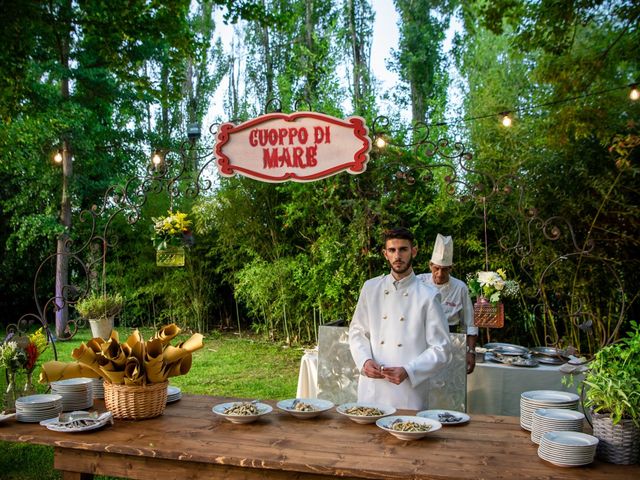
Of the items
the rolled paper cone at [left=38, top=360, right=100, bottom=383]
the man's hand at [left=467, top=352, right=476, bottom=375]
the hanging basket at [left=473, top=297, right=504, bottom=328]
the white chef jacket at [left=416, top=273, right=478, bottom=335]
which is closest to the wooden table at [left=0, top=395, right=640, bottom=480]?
the rolled paper cone at [left=38, top=360, right=100, bottom=383]

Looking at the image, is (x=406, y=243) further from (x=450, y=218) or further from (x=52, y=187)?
(x=52, y=187)

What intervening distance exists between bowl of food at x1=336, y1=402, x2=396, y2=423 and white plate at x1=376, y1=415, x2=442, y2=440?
0.22ft

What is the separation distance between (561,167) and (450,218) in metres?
1.40

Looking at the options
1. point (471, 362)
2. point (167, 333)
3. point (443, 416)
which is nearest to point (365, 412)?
point (443, 416)

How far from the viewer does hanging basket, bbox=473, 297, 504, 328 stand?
14.1 ft

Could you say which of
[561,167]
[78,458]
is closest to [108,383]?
[78,458]

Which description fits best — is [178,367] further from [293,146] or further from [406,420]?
[293,146]

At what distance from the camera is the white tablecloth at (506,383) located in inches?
160

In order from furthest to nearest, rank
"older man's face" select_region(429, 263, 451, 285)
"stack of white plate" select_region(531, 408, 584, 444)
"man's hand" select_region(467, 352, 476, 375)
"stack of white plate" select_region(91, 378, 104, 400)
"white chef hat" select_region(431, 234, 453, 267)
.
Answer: "older man's face" select_region(429, 263, 451, 285) → "white chef hat" select_region(431, 234, 453, 267) → "man's hand" select_region(467, 352, 476, 375) → "stack of white plate" select_region(91, 378, 104, 400) → "stack of white plate" select_region(531, 408, 584, 444)

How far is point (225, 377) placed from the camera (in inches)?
274

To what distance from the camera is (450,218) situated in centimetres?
677

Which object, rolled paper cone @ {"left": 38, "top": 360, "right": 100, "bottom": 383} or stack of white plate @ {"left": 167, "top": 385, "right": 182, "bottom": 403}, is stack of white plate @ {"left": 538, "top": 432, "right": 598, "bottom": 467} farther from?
rolled paper cone @ {"left": 38, "top": 360, "right": 100, "bottom": 383}

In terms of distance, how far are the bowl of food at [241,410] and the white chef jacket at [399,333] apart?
2.29 ft

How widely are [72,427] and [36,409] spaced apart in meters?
0.27
